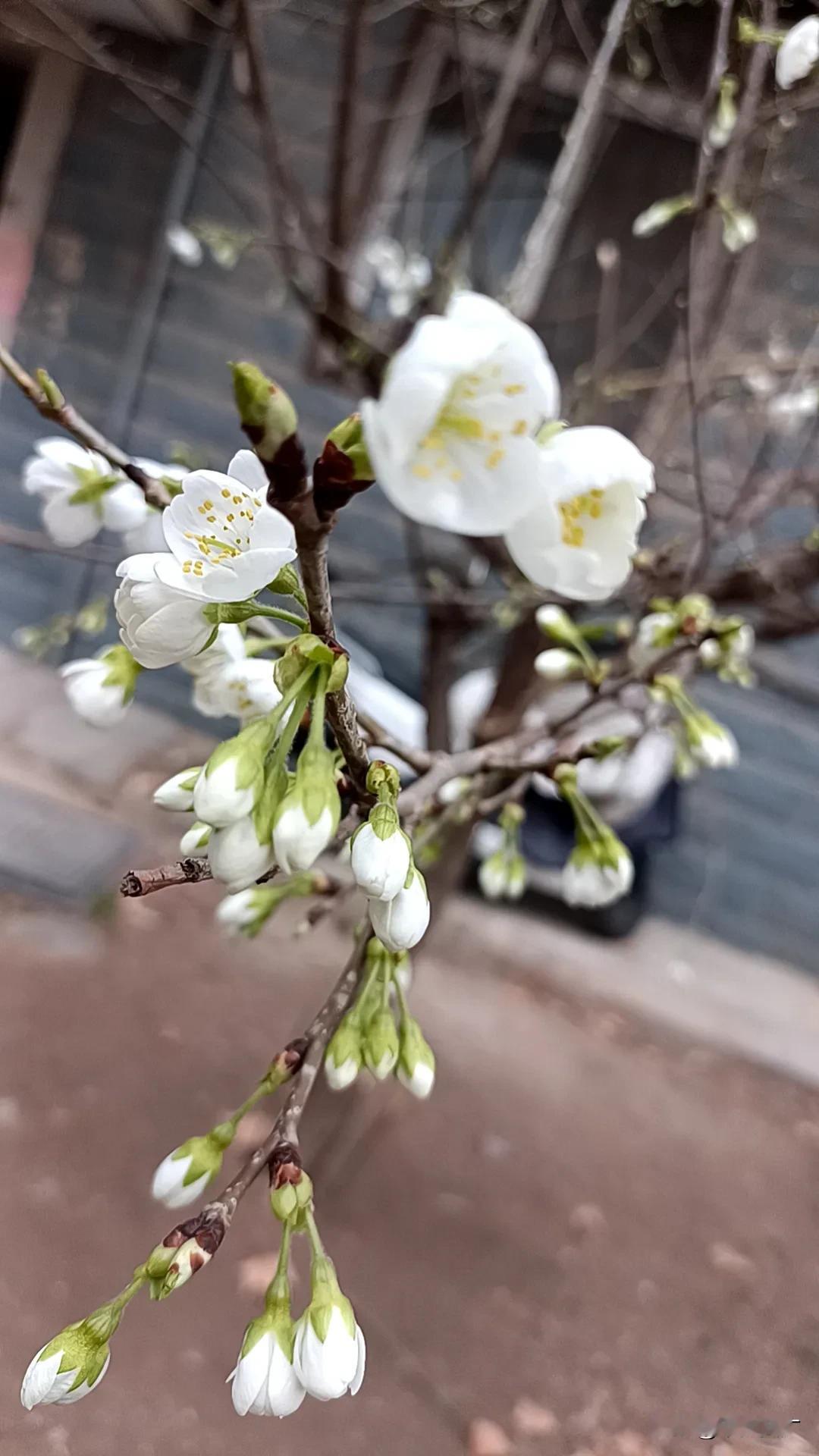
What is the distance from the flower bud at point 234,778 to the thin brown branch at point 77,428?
0.26m

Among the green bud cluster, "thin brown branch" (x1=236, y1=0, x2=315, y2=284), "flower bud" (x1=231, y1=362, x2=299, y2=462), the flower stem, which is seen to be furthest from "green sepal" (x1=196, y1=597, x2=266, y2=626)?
"thin brown branch" (x1=236, y1=0, x2=315, y2=284)

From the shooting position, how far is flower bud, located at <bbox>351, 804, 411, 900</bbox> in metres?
0.42

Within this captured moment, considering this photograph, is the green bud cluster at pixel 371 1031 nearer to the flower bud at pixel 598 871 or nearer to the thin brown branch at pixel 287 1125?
the thin brown branch at pixel 287 1125

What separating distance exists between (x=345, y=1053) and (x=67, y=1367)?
0.19 metres

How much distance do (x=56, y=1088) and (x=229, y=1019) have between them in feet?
1.22

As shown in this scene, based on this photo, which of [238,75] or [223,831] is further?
[238,75]

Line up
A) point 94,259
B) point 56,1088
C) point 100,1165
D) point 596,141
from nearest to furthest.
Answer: point 100,1165
point 56,1088
point 596,141
point 94,259

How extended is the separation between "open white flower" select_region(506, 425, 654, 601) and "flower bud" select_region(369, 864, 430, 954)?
0.15m

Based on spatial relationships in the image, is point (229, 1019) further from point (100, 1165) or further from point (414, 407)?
point (414, 407)

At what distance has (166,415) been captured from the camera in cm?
283

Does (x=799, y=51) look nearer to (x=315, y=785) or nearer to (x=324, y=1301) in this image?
(x=315, y=785)

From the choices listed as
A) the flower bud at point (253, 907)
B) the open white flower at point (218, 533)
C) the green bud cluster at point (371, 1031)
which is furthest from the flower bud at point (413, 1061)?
the open white flower at point (218, 533)

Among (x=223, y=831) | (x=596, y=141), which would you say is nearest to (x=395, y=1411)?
(x=223, y=831)

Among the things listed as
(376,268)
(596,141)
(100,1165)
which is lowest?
Answer: (100,1165)
